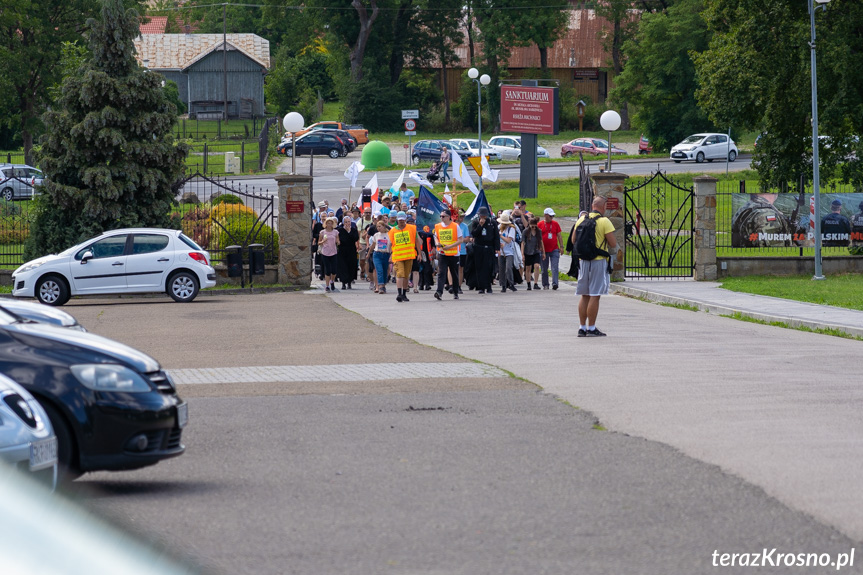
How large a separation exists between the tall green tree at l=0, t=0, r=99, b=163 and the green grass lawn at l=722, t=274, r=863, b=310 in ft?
131

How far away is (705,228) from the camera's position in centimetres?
2369

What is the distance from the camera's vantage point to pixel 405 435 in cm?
800

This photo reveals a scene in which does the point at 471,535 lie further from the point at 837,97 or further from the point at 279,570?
the point at 837,97

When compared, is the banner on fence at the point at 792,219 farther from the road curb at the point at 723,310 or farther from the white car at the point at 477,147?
the white car at the point at 477,147

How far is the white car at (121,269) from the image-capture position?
68.2 feet

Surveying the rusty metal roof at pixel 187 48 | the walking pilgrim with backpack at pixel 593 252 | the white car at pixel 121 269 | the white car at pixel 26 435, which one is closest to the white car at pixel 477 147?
the rusty metal roof at pixel 187 48

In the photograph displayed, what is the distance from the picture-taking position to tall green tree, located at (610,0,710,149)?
198 ft

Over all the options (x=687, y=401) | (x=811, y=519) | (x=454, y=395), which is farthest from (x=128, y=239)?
(x=811, y=519)

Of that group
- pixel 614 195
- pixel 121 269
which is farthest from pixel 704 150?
pixel 121 269

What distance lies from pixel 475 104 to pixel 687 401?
6659 centimetres

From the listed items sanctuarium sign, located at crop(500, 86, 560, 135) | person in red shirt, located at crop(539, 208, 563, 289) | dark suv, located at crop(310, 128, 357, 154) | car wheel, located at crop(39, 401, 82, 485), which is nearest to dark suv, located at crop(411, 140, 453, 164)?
dark suv, located at crop(310, 128, 357, 154)

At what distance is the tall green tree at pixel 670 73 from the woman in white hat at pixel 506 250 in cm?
4008

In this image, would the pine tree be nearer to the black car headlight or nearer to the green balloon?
the black car headlight

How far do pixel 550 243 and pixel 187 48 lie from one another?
57.0 m
